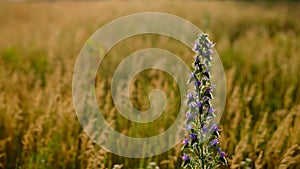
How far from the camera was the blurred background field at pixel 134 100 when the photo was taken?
9.09ft

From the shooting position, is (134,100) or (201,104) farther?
(134,100)

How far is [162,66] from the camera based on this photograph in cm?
474

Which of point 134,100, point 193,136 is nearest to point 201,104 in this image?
point 193,136

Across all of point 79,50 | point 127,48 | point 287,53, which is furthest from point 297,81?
point 79,50

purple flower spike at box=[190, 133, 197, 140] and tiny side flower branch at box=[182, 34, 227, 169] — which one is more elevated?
tiny side flower branch at box=[182, 34, 227, 169]

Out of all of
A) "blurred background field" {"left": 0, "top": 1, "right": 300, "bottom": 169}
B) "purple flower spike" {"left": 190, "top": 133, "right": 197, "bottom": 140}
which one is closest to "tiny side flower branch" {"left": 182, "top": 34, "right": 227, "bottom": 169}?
"purple flower spike" {"left": 190, "top": 133, "right": 197, "bottom": 140}

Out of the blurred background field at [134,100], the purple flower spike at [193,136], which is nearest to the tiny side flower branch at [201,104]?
the purple flower spike at [193,136]

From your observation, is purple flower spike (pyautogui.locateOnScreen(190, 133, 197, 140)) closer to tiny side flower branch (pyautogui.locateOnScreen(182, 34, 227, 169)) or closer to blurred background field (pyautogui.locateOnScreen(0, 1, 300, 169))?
tiny side flower branch (pyautogui.locateOnScreen(182, 34, 227, 169))

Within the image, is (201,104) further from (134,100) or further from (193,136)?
(134,100)

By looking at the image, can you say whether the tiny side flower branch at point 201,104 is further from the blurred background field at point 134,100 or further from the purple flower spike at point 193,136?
the blurred background field at point 134,100

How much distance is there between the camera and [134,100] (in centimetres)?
385

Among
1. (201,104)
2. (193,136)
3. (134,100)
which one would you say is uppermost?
(134,100)

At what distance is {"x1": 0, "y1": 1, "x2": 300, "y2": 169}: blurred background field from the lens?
9.09 feet

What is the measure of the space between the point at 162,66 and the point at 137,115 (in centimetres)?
140
